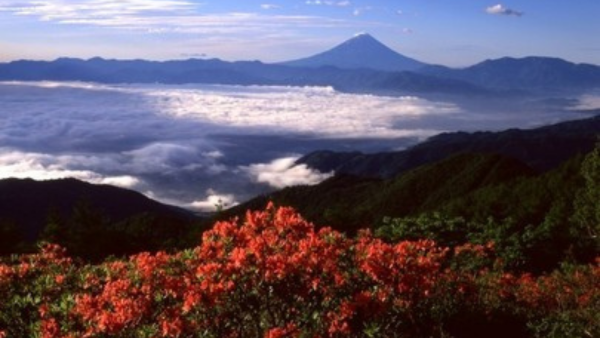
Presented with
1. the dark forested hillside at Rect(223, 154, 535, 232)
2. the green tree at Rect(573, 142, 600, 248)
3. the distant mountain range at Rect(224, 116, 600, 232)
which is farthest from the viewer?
the dark forested hillside at Rect(223, 154, 535, 232)

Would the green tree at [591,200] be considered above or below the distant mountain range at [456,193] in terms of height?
above

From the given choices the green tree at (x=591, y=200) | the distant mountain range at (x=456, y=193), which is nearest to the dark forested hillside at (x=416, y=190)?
the distant mountain range at (x=456, y=193)

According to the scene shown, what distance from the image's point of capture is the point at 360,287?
1255cm

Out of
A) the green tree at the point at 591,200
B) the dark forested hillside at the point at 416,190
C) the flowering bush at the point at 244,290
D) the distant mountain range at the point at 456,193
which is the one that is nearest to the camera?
the flowering bush at the point at 244,290

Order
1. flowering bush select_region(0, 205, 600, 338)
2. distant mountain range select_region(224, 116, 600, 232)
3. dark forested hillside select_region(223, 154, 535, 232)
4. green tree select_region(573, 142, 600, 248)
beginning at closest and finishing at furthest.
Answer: flowering bush select_region(0, 205, 600, 338), green tree select_region(573, 142, 600, 248), distant mountain range select_region(224, 116, 600, 232), dark forested hillside select_region(223, 154, 535, 232)

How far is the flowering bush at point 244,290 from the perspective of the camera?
36.4 ft

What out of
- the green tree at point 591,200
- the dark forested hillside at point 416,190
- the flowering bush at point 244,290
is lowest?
the dark forested hillside at point 416,190

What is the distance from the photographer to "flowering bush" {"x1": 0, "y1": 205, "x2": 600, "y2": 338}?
11094mm

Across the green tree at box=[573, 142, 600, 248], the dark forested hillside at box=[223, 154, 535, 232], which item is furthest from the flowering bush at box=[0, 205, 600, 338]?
the dark forested hillside at box=[223, 154, 535, 232]

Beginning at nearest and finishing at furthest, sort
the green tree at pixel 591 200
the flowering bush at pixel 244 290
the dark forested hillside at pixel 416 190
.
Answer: the flowering bush at pixel 244 290 → the green tree at pixel 591 200 → the dark forested hillside at pixel 416 190

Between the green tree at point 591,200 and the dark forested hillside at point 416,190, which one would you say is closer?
the green tree at point 591,200

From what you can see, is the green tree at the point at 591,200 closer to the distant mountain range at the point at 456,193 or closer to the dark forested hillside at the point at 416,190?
the distant mountain range at the point at 456,193

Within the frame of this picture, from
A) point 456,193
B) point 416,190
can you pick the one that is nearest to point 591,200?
point 456,193

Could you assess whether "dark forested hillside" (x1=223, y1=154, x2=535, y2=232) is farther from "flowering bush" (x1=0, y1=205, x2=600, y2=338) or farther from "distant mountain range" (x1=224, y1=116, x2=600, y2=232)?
"flowering bush" (x1=0, y1=205, x2=600, y2=338)
